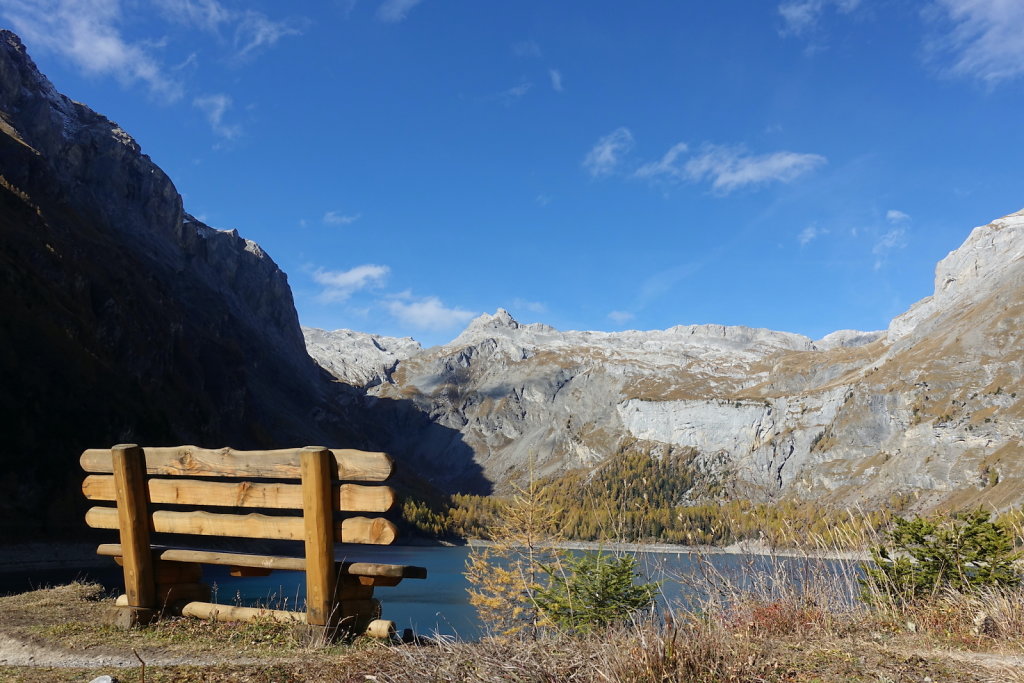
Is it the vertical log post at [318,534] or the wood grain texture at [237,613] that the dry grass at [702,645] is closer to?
the wood grain texture at [237,613]

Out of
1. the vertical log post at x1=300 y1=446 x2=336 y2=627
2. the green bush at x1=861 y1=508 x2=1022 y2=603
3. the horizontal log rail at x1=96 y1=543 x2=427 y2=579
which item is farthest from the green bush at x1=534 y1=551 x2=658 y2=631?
the vertical log post at x1=300 y1=446 x2=336 y2=627

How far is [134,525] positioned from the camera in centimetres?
841

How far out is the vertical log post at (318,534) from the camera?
7203mm

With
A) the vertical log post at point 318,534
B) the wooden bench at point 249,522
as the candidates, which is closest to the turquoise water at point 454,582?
the wooden bench at point 249,522

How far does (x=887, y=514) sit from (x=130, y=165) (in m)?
194

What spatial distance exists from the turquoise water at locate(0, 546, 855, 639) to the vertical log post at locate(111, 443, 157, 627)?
1050 millimetres

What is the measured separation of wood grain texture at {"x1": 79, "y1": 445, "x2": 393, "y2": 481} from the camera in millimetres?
7238

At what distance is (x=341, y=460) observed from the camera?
744 centimetres

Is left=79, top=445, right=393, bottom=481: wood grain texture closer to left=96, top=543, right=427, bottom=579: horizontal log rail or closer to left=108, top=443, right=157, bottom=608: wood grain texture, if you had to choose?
left=108, top=443, right=157, bottom=608: wood grain texture

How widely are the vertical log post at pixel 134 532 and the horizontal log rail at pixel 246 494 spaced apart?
197mm

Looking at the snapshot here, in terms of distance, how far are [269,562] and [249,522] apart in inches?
19.8

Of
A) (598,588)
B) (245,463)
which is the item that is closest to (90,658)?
(245,463)

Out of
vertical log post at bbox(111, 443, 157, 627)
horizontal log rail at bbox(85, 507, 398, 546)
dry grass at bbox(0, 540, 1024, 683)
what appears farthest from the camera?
vertical log post at bbox(111, 443, 157, 627)

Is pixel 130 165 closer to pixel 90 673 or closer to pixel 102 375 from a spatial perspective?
pixel 102 375
